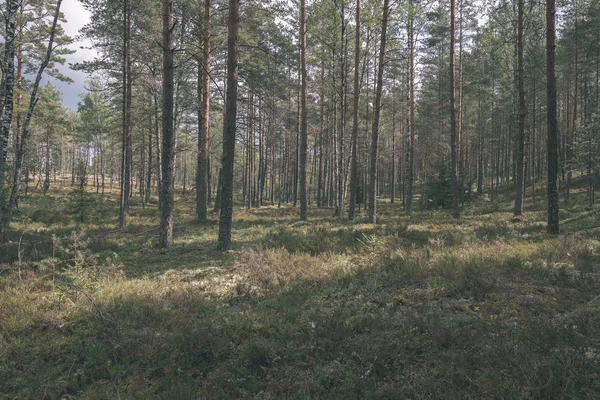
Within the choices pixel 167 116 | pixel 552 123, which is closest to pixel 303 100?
pixel 167 116

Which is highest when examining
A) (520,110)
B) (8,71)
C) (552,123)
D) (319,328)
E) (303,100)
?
(303,100)

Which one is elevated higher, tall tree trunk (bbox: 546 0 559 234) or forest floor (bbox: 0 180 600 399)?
tall tree trunk (bbox: 546 0 559 234)

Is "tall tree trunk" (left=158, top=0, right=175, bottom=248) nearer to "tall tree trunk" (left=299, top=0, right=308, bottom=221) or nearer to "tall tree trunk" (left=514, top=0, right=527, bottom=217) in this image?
"tall tree trunk" (left=299, top=0, right=308, bottom=221)

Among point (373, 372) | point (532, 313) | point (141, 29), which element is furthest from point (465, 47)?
point (373, 372)

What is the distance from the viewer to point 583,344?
3320 millimetres

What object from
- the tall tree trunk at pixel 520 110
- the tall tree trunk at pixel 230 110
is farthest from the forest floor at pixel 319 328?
the tall tree trunk at pixel 520 110

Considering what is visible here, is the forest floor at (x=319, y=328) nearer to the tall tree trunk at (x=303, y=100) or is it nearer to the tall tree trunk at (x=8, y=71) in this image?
the tall tree trunk at (x=8, y=71)

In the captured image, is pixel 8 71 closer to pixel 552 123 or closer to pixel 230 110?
pixel 230 110

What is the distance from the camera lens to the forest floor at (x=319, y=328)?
3262 mm

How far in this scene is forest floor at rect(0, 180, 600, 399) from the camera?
3262 mm

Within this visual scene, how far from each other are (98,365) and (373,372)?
3.52 m

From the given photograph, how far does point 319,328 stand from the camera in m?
4.33

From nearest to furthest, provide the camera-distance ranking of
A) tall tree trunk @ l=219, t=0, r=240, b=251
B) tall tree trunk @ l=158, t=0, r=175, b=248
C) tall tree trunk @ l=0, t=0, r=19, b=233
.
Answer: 1. tall tree trunk @ l=0, t=0, r=19, b=233
2. tall tree trunk @ l=219, t=0, r=240, b=251
3. tall tree trunk @ l=158, t=0, r=175, b=248

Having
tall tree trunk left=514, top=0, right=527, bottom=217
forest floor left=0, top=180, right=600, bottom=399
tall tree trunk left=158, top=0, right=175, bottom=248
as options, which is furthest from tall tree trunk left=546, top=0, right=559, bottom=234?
A: tall tree trunk left=158, top=0, right=175, bottom=248
